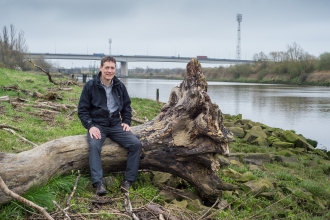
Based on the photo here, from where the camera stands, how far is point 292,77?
6375cm

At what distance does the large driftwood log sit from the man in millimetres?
164

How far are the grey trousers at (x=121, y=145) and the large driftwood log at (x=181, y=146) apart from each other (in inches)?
5.1

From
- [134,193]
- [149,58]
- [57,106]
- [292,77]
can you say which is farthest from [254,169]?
[149,58]

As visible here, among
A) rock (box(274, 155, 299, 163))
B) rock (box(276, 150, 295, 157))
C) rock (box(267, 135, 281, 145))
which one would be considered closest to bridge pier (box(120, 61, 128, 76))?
rock (box(267, 135, 281, 145))

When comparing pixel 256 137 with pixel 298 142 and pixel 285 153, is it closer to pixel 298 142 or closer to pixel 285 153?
pixel 298 142

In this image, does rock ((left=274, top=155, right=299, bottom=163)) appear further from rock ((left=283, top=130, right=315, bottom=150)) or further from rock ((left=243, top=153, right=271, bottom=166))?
rock ((left=283, top=130, right=315, bottom=150))

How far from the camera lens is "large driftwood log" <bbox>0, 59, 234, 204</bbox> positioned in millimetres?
4965

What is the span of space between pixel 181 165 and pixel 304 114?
779 inches

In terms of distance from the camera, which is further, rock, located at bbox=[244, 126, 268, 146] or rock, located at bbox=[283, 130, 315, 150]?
rock, located at bbox=[283, 130, 315, 150]

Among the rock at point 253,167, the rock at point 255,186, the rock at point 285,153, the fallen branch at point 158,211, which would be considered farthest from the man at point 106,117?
the rock at point 285,153

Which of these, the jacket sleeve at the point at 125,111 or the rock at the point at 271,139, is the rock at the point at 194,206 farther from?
the rock at the point at 271,139

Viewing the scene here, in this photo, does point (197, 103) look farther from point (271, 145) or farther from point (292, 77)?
point (292, 77)

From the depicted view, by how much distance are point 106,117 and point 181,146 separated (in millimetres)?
1149

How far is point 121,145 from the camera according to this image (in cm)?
524
